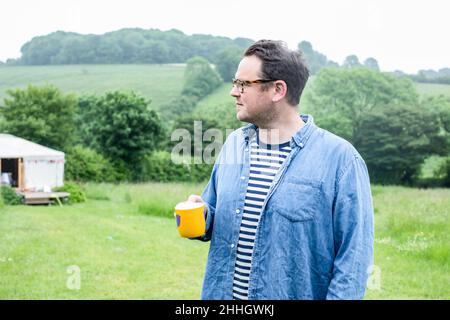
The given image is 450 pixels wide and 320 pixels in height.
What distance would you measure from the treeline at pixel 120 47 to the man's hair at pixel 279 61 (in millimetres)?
65806

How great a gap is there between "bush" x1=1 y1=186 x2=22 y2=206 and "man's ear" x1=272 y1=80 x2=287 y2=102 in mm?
16311

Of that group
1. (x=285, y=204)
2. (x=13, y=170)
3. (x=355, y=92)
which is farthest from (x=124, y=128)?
(x=355, y=92)

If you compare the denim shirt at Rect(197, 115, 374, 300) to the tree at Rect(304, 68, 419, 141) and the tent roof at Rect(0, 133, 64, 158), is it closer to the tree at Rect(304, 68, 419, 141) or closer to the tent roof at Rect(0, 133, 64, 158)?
the tent roof at Rect(0, 133, 64, 158)

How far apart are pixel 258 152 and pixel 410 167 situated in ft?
116

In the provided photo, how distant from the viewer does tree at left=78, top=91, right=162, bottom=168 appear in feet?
91.6

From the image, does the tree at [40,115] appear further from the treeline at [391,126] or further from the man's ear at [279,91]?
the man's ear at [279,91]

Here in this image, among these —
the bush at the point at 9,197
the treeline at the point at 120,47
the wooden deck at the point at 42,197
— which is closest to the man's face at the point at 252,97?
the wooden deck at the point at 42,197

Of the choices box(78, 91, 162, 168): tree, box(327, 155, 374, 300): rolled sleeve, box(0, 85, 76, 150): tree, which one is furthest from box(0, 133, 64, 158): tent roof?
box(327, 155, 374, 300): rolled sleeve

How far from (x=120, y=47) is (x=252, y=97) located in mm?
71037

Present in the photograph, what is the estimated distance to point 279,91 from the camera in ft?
8.33

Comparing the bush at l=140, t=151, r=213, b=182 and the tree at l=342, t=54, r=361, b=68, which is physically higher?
the tree at l=342, t=54, r=361, b=68

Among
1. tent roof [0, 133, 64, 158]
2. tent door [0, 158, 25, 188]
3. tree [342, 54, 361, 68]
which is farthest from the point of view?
tree [342, 54, 361, 68]
